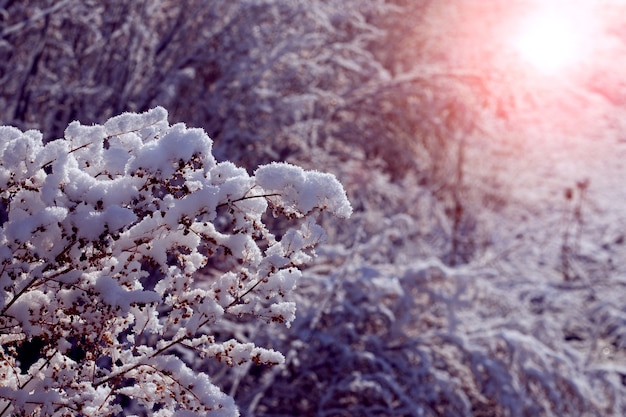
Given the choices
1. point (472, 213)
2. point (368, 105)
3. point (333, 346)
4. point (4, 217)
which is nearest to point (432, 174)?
point (472, 213)

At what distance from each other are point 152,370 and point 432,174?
7.26 metres

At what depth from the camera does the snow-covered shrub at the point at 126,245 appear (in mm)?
1351

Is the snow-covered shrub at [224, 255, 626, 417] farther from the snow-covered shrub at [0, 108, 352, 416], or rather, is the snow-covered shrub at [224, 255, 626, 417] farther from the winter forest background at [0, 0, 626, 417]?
the snow-covered shrub at [0, 108, 352, 416]

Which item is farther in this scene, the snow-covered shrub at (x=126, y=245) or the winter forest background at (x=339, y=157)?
the winter forest background at (x=339, y=157)

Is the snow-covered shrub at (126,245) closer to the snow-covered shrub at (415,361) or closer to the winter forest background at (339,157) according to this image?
the winter forest background at (339,157)

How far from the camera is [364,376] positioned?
4.14m

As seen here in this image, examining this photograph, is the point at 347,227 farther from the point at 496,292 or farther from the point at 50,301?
the point at 50,301

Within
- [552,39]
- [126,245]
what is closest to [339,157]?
[126,245]

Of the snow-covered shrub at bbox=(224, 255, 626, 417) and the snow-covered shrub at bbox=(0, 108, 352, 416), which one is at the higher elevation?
the snow-covered shrub at bbox=(0, 108, 352, 416)

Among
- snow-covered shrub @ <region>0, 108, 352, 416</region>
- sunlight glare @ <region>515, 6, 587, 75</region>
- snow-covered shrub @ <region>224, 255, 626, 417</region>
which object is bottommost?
snow-covered shrub @ <region>224, 255, 626, 417</region>

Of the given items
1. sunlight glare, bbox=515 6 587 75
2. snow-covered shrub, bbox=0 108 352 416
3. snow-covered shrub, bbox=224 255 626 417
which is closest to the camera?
snow-covered shrub, bbox=0 108 352 416

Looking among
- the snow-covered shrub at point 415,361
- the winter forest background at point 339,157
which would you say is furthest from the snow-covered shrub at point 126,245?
the snow-covered shrub at point 415,361

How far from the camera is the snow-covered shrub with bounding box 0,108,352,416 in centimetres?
135

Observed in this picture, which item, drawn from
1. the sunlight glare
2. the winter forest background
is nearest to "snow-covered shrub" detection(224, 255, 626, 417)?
the winter forest background
